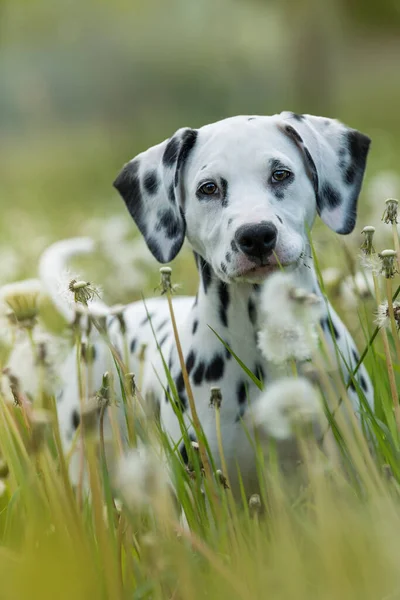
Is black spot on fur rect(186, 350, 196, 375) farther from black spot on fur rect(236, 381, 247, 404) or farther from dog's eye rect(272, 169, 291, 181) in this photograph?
dog's eye rect(272, 169, 291, 181)

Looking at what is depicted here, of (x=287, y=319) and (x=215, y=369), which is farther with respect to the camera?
(x=215, y=369)

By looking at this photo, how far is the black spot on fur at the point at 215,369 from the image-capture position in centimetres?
323

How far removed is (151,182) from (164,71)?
21648mm

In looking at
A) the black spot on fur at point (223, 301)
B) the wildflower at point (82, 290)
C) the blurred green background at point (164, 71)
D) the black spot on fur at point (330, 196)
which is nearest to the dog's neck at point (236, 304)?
the black spot on fur at point (223, 301)

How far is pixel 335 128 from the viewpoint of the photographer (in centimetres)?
346

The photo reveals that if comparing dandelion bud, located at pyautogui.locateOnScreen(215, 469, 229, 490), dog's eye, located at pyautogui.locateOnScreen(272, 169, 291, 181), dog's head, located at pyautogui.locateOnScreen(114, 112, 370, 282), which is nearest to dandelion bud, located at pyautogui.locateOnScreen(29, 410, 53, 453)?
dandelion bud, located at pyautogui.locateOnScreen(215, 469, 229, 490)

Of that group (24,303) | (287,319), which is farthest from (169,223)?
(287,319)

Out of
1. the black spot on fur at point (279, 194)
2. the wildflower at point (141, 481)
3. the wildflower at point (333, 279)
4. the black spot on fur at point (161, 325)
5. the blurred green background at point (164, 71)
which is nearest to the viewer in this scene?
the wildflower at point (141, 481)

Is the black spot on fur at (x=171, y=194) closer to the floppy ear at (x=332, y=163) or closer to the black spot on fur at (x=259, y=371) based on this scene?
the floppy ear at (x=332, y=163)

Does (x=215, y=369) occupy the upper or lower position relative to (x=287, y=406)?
lower

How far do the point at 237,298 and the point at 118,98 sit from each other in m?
20.8

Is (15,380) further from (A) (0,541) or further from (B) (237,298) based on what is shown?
(B) (237,298)

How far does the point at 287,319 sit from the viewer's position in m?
1.91

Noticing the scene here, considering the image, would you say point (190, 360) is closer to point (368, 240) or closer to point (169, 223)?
point (169, 223)
